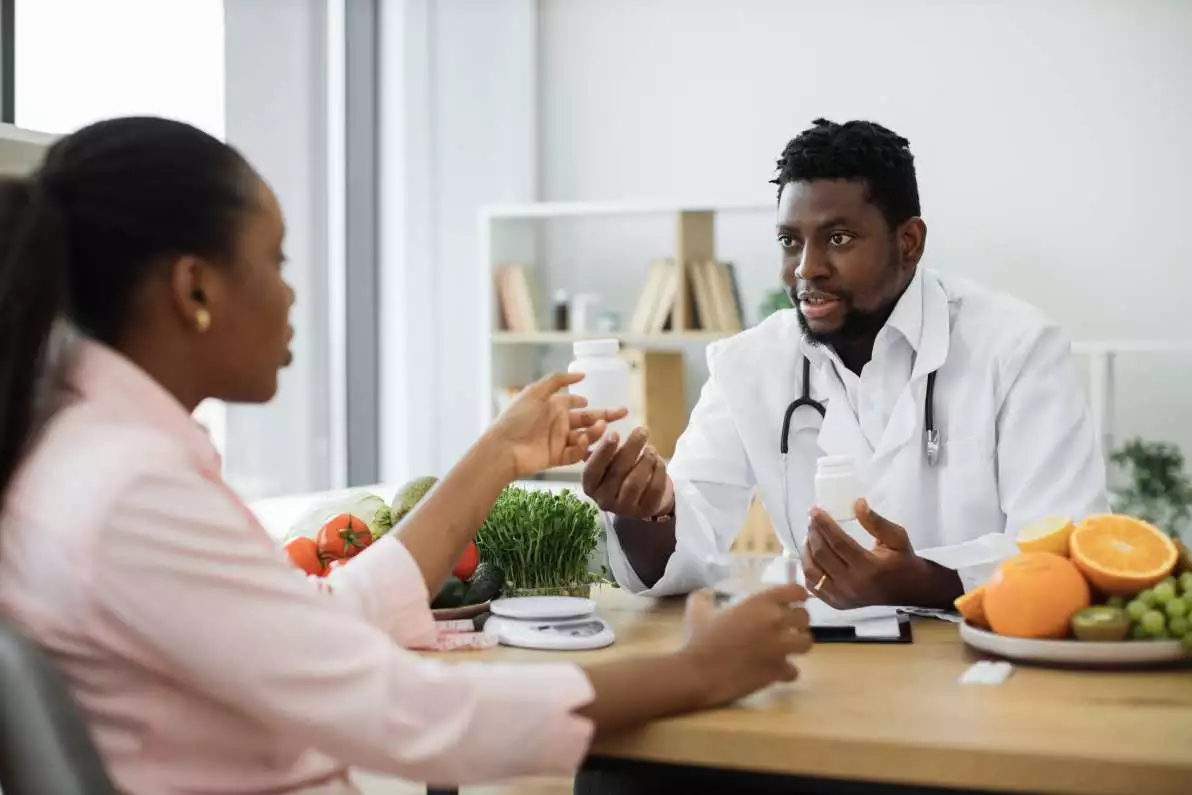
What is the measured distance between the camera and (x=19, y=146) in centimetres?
164

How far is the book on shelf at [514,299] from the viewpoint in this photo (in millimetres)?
4938

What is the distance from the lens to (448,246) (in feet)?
16.9

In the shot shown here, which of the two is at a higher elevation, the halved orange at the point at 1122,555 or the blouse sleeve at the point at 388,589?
the halved orange at the point at 1122,555

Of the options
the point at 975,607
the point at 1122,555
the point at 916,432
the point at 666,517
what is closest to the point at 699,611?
the point at 975,607

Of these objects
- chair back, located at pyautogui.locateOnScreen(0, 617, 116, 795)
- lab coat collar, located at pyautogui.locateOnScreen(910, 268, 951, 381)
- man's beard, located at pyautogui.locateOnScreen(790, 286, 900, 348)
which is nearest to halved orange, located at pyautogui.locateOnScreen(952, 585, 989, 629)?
lab coat collar, located at pyautogui.locateOnScreen(910, 268, 951, 381)

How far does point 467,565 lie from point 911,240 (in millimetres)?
1118

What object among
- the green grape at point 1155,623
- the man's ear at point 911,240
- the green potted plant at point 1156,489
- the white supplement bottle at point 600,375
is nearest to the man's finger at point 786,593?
the green grape at point 1155,623

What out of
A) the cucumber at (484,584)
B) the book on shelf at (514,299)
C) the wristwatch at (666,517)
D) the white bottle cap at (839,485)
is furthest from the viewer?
the book on shelf at (514,299)

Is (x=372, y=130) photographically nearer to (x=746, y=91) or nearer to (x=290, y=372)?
(x=290, y=372)

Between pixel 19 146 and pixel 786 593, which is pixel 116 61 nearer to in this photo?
pixel 19 146

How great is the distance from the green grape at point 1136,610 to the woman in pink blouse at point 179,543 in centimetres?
55

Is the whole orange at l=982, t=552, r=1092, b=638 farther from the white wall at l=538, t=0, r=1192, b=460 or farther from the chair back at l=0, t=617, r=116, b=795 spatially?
Result: the white wall at l=538, t=0, r=1192, b=460

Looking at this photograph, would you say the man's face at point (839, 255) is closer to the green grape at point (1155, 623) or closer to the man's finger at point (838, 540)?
the man's finger at point (838, 540)

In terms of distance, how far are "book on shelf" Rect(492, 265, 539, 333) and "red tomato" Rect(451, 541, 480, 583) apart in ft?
10.7
